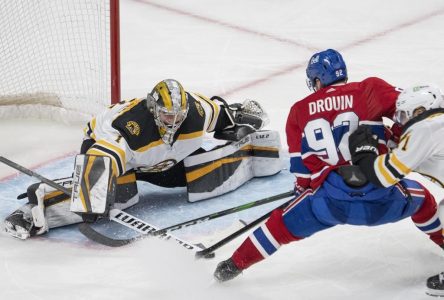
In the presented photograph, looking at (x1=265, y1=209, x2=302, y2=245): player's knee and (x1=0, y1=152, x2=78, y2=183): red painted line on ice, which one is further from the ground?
(x1=265, y1=209, x2=302, y2=245): player's knee

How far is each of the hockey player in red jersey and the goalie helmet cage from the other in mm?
1659

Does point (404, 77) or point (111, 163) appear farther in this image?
point (404, 77)

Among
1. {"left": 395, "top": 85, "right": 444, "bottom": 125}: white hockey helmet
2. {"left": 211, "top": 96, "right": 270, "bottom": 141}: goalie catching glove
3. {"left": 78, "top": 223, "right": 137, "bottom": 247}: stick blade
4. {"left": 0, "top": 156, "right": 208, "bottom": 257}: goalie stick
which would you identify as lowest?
{"left": 78, "top": 223, "right": 137, "bottom": 247}: stick blade

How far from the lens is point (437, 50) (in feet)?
19.4

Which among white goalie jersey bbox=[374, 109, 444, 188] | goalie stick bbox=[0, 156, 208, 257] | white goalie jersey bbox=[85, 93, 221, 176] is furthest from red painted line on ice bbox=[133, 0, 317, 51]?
white goalie jersey bbox=[374, 109, 444, 188]

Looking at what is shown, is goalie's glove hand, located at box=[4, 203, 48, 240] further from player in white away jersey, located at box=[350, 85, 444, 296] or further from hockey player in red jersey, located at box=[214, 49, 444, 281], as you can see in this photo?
player in white away jersey, located at box=[350, 85, 444, 296]

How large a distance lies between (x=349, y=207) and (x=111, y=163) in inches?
39.2

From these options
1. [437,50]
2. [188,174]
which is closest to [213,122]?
[188,174]

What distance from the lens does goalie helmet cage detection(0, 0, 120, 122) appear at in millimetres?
4996

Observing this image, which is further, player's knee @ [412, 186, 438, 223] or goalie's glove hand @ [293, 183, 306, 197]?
goalie's glove hand @ [293, 183, 306, 197]

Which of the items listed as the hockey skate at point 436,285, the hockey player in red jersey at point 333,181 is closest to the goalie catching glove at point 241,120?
the hockey player in red jersey at point 333,181

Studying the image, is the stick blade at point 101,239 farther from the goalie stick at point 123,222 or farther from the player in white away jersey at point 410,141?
the player in white away jersey at point 410,141

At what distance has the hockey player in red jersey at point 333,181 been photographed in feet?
10.4

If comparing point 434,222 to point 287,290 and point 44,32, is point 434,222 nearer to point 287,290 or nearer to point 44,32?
point 287,290
